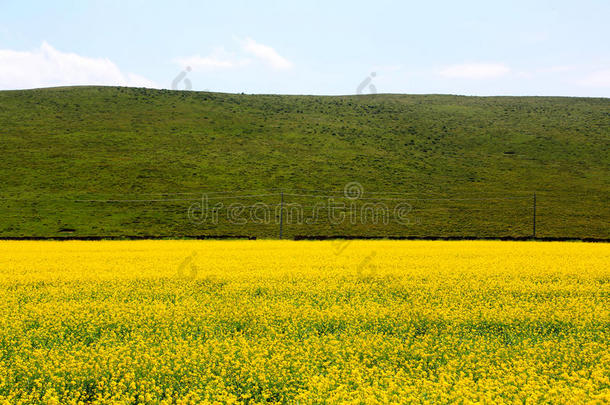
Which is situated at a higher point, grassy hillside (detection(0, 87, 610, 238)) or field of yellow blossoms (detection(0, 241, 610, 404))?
grassy hillside (detection(0, 87, 610, 238))

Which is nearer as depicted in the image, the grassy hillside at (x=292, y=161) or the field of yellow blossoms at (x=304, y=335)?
the field of yellow blossoms at (x=304, y=335)

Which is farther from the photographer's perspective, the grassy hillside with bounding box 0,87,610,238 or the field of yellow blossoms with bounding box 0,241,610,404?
the grassy hillside with bounding box 0,87,610,238

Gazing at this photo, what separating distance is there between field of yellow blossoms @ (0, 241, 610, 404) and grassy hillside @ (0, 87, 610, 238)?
105 feet

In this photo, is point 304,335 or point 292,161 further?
point 292,161

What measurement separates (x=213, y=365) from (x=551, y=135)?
102 m

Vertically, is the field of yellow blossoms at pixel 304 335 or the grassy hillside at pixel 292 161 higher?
the grassy hillside at pixel 292 161

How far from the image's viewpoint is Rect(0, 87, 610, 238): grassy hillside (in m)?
53.6

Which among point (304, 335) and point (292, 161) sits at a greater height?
point (292, 161)

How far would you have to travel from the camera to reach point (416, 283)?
1680 centimetres

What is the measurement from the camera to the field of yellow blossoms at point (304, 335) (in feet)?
24.8

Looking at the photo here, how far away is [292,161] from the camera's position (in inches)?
3022

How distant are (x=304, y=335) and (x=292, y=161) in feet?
220

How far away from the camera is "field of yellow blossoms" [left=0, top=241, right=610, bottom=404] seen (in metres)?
7.57

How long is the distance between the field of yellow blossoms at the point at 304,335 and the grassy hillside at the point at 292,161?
32091 millimetres
